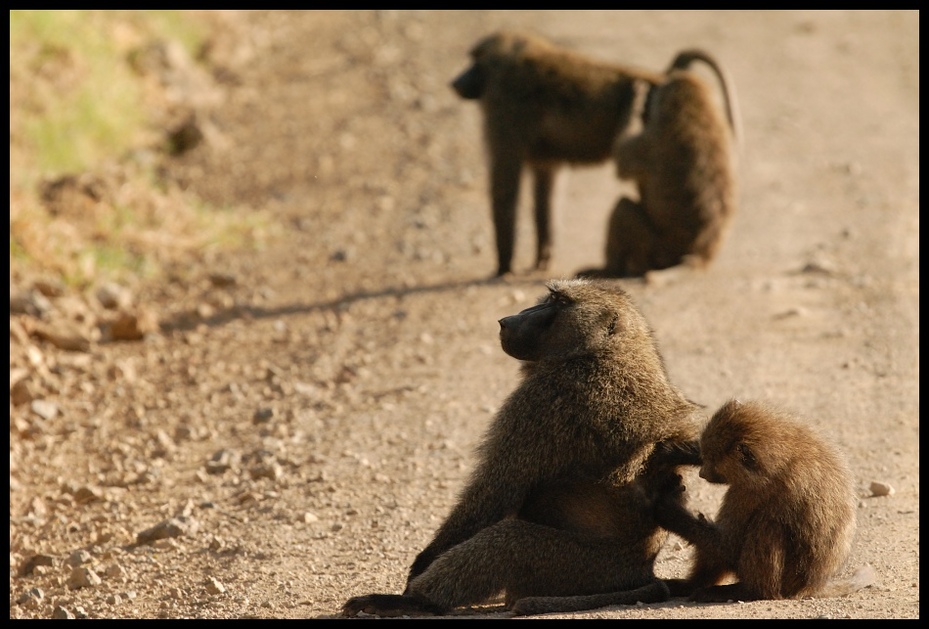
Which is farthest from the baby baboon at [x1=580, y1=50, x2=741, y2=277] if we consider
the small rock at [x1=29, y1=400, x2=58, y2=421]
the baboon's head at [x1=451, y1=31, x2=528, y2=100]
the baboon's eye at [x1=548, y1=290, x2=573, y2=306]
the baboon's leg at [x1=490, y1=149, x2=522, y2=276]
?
the baboon's eye at [x1=548, y1=290, x2=573, y2=306]

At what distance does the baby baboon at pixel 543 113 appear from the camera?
9000 millimetres

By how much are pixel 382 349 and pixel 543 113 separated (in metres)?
2.31

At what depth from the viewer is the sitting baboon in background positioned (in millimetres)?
9000

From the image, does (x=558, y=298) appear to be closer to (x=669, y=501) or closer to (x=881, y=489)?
(x=669, y=501)

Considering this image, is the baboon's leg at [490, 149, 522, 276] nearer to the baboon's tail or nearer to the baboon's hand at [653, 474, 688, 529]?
the baboon's tail

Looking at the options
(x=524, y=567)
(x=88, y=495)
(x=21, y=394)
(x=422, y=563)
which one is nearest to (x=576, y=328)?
(x=524, y=567)

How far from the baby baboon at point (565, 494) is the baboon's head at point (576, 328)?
0.03 m

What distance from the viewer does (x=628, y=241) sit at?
885cm

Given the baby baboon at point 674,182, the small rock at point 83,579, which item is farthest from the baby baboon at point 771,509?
the baby baboon at point 674,182

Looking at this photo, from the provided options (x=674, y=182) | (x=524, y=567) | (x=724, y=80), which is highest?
(x=724, y=80)

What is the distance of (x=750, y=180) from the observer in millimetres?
11211

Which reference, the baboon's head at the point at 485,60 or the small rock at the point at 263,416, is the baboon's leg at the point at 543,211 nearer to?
the baboon's head at the point at 485,60

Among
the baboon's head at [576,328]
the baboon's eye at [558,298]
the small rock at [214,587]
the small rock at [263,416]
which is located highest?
the baboon's eye at [558,298]

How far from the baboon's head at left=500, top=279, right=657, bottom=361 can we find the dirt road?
3.03ft
